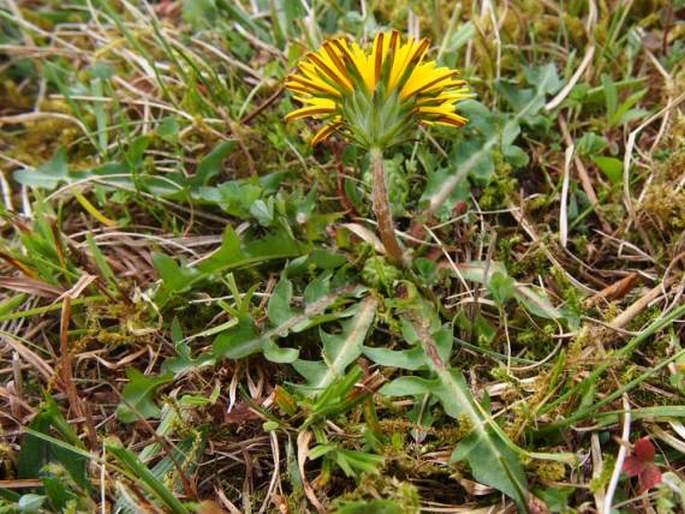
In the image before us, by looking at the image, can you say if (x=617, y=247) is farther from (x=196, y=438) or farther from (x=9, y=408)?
(x=9, y=408)

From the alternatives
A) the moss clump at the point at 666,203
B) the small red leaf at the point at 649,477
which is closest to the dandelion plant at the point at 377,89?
Answer: the moss clump at the point at 666,203

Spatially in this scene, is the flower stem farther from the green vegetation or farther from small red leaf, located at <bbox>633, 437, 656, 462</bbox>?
small red leaf, located at <bbox>633, 437, 656, 462</bbox>

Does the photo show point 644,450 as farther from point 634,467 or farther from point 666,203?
point 666,203

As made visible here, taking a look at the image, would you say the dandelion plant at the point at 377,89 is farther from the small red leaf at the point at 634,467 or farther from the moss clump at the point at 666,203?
the small red leaf at the point at 634,467

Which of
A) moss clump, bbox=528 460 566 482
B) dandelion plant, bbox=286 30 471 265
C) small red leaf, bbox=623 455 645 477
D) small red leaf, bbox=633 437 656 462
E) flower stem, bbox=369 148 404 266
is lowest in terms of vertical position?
moss clump, bbox=528 460 566 482

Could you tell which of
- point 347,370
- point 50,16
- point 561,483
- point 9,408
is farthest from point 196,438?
point 50,16

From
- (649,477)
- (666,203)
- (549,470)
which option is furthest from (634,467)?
(666,203)

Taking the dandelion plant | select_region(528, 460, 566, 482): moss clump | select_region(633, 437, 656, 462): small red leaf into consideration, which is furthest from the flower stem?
select_region(633, 437, 656, 462): small red leaf
